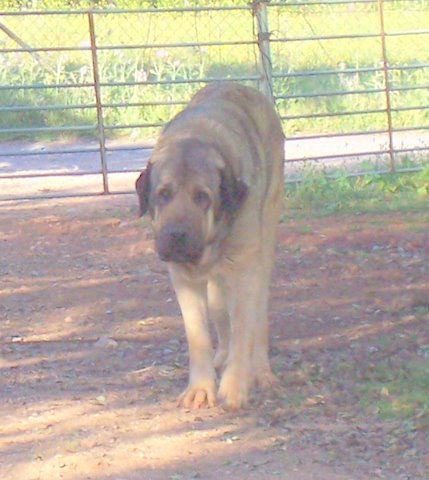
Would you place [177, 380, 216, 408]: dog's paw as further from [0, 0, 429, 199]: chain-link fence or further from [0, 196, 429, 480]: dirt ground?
[0, 0, 429, 199]: chain-link fence

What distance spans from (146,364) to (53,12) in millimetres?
5777

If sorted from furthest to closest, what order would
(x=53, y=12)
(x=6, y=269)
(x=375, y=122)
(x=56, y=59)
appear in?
1. (x=56, y=59)
2. (x=375, y=122)
3. (x=53, y=12)
4. (x=6, y=269)

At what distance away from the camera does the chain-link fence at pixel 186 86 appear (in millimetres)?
12445

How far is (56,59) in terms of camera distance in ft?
62.0

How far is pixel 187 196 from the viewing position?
5820 millimetres

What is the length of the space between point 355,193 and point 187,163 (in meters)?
6.23

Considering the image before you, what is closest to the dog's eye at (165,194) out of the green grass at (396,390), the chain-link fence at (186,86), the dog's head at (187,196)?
the dog's head at (187,196)

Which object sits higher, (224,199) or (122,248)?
(224,199)

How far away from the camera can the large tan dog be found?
229 inches

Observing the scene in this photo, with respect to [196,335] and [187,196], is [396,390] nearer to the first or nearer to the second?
[196,335]

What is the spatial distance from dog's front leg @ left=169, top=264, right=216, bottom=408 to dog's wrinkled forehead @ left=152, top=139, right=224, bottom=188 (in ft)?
1.66

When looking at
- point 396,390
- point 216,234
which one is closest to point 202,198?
point 216,234

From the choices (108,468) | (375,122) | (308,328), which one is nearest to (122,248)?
(308,328)

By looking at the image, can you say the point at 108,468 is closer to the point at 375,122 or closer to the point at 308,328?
the point at 308,328
